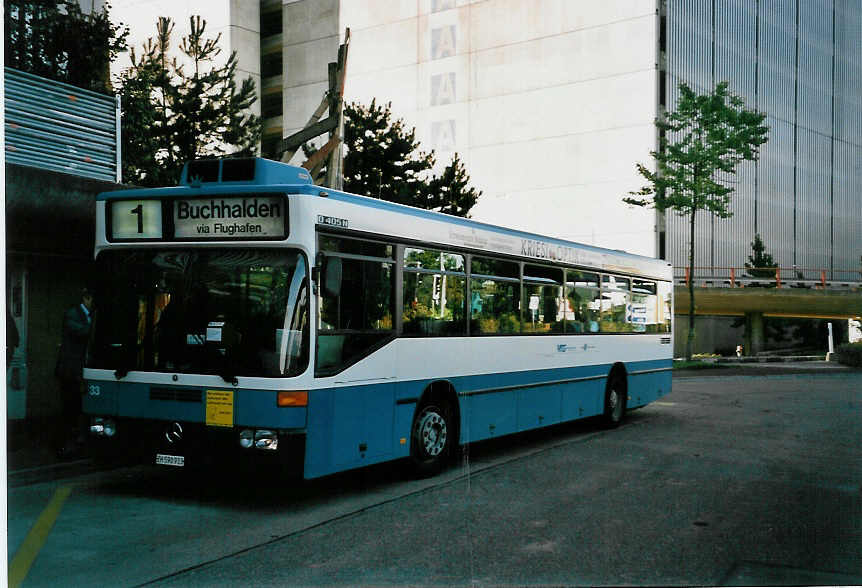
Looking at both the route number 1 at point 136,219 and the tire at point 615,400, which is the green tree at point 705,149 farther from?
the route number 1 at point 136,219

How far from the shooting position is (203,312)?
758cm

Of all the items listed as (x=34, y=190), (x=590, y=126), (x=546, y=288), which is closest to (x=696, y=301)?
(x=590, y=126)

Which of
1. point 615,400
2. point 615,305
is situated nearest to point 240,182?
point 615,305

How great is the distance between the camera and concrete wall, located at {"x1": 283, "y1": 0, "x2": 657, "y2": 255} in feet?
130

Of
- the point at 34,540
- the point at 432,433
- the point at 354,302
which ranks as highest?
the point at 354,302

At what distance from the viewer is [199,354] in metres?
7.58

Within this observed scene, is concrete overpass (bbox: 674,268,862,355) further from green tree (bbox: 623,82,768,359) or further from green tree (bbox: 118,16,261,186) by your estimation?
green tree (bbox: 118,16,261,186)

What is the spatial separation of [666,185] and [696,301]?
12.3 meters

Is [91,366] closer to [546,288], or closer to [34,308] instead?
[34,308]

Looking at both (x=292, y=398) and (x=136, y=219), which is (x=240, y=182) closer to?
(x=136, y=219)

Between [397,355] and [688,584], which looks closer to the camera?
[688,584]

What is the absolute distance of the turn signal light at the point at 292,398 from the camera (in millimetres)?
7271

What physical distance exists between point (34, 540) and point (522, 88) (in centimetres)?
3845

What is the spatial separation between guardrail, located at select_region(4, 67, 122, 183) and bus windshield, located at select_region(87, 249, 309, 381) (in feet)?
13.7
